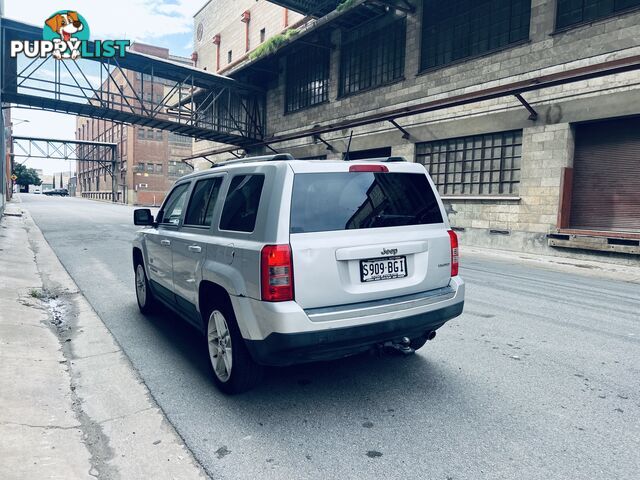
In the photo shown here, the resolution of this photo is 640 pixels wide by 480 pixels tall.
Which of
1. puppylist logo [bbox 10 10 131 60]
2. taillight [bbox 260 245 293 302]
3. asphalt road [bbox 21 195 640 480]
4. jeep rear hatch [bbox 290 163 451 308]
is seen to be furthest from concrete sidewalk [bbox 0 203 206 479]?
puppylist logo [bbox 10 10 131 60]

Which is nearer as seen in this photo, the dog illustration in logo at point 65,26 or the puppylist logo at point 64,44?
the puppylist logo at point 64,44

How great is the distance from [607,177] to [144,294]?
12.4 metres

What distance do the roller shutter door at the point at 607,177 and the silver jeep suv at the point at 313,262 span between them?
11.0 meters

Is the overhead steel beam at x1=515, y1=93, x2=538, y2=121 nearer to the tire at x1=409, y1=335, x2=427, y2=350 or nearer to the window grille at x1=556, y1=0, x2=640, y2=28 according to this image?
the window grille at x1=556, y1=0, x2=640, y2=28

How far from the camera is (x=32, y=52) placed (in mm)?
20203

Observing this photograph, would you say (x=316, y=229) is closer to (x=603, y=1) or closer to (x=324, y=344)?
(x=324, y=344)

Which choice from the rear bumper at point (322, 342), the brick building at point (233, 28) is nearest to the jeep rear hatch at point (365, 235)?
the rear bumper at point (322, 342)

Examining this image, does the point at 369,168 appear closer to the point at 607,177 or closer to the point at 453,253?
the point at 453,253

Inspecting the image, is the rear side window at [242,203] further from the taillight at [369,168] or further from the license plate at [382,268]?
the license plate at [382,268]

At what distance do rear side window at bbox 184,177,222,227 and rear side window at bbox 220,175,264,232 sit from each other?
11.7 inches

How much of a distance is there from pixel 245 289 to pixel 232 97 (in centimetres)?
3016

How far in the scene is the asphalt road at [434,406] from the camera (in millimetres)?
2598

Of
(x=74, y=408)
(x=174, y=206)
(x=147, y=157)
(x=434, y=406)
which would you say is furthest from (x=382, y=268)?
(x=147, y=157)

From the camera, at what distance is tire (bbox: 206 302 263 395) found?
331cm
